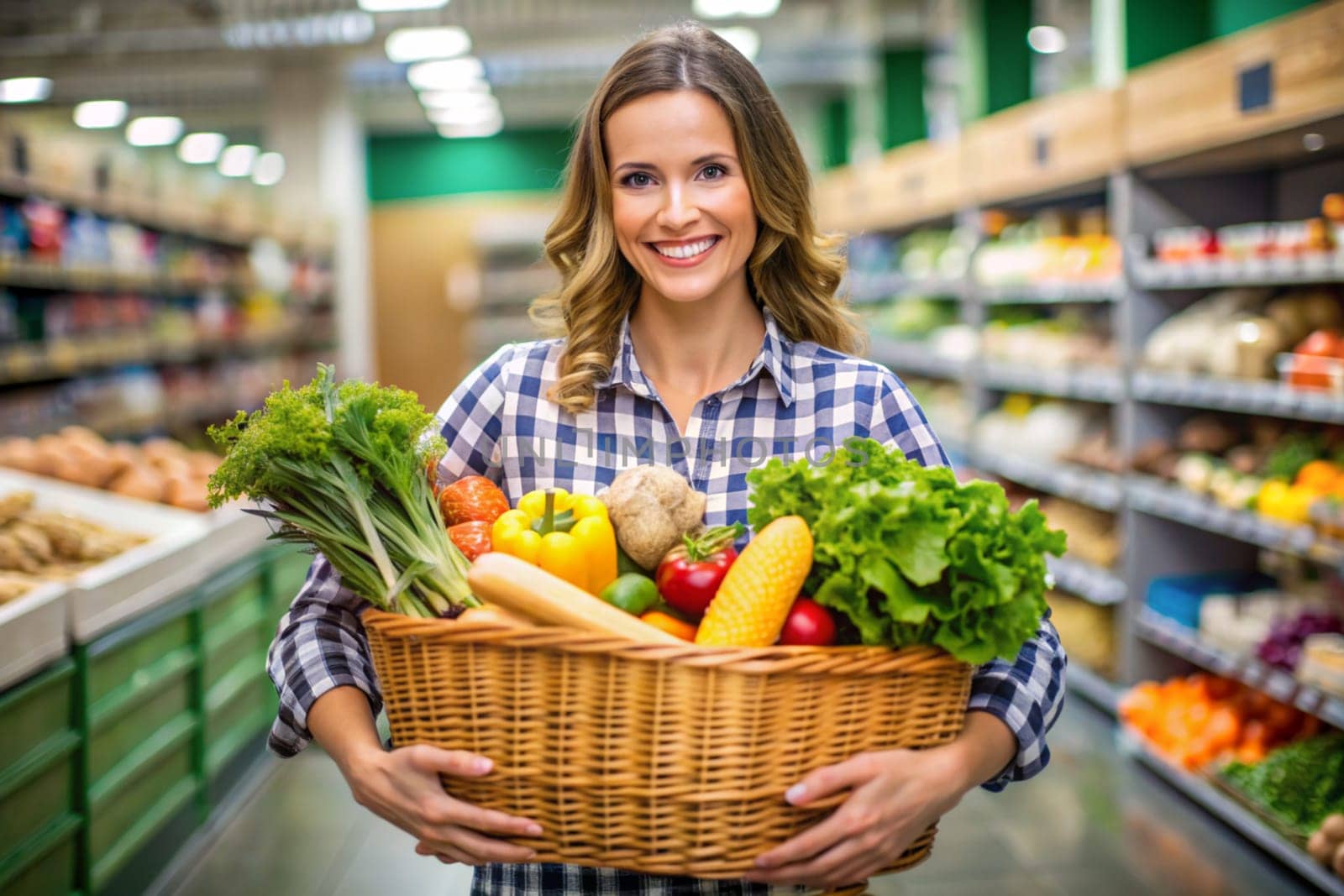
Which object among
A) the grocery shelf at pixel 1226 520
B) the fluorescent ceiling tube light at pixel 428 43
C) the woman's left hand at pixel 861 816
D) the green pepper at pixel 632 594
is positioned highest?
the fluorescent ceiling tube light at pixel 428 43


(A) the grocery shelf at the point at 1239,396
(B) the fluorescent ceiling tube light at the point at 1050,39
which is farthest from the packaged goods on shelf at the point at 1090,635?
(B) the fluorescent ceiling tube light at the point at 1050,39

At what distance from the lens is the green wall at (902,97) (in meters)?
10.7

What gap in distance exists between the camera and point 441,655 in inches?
47.1

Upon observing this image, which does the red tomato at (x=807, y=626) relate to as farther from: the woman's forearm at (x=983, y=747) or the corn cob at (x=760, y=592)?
the woman's forearm at (x=983, y=747)

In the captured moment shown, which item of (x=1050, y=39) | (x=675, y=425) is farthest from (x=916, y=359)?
(x=675, y=425)

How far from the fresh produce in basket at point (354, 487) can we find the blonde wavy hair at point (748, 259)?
342 mm

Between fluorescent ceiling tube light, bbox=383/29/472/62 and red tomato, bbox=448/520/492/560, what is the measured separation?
32.3ft

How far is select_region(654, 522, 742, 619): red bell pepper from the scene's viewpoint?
1297 millimetres

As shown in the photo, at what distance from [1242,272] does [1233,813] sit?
1852mm

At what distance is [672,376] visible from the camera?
175 cm

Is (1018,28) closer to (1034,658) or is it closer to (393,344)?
(1034,658)

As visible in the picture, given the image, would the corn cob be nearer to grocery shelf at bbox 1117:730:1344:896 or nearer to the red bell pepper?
the red bell pepper

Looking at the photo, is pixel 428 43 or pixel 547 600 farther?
pixel 428 43

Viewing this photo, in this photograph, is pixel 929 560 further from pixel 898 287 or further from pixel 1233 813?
pixel 898 287
